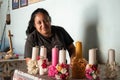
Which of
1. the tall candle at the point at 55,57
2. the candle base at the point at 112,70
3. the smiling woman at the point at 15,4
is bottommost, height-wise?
the candle base at the point at 112,70

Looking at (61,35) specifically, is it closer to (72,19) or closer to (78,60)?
(72,19)

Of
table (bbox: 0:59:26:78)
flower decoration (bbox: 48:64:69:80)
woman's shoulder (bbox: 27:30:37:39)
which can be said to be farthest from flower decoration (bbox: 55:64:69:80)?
table (bbox: 0:59:26:78)

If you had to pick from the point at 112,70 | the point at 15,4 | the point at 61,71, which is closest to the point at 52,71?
the point at 61,71

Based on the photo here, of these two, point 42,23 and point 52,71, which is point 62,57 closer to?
point 52,71

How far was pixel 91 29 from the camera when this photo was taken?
1.86 m

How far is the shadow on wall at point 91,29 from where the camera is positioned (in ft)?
5.88

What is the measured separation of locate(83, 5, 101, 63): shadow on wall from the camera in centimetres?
179

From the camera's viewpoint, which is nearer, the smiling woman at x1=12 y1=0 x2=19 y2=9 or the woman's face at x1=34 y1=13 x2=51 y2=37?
the woman's face at x1=34 y1=13 x2=51 y2=37

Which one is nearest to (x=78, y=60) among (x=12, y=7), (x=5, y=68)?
(x=5, y=68)

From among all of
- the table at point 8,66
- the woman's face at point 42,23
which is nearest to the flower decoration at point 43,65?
the woman's face at point 42,23

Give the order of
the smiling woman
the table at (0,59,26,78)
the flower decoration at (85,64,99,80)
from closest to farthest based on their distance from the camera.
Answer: the flower decoration at (85,64,99,80) → the table at (0,59,26,78) → the smiling woman

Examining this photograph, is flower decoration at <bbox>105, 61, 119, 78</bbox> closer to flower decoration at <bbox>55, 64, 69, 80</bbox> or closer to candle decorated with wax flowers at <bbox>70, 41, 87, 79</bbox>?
candle decorated with wax flowers at <bbox>70, 41, 87, 79</bbox>

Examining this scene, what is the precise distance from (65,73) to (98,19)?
0.77 m

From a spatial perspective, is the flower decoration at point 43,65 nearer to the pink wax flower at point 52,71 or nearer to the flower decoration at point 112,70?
the pink wax flower at point 52,71
